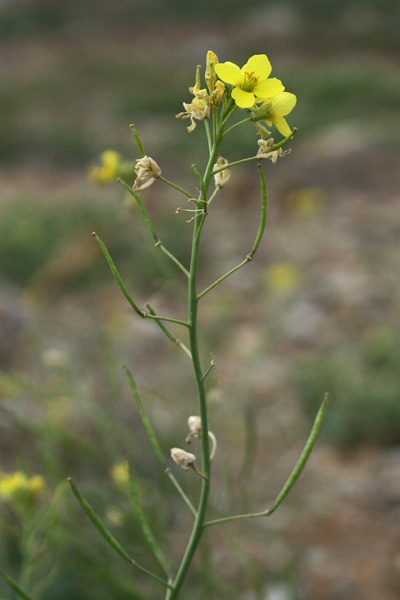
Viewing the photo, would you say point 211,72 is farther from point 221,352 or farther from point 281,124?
point 221,352

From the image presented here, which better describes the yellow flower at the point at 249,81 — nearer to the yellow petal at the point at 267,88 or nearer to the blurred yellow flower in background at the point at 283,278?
the yellow petal at the point at 267,88

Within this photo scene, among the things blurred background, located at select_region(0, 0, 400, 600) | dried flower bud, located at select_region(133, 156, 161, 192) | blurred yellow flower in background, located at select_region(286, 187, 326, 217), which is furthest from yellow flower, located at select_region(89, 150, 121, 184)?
blurred yellow flower in background, located at select_region(286, 187, 326, 217)

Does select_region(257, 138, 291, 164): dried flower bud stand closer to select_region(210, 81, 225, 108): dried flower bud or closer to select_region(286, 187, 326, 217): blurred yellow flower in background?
select_region(210, 81, 225, 108): dried flower bud

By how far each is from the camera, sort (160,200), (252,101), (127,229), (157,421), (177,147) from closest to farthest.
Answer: (252,101) < (157,421) < (127,229) < (160,200) < (177,147)

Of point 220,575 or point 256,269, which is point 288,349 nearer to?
point 256,269

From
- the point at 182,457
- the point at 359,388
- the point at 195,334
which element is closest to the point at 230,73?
the point at 195,334

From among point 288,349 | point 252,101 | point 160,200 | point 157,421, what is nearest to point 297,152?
point 160,200

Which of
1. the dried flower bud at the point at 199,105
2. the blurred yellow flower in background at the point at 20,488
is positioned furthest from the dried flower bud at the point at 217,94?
the blurred yellow flower in background at the point at 20,488
